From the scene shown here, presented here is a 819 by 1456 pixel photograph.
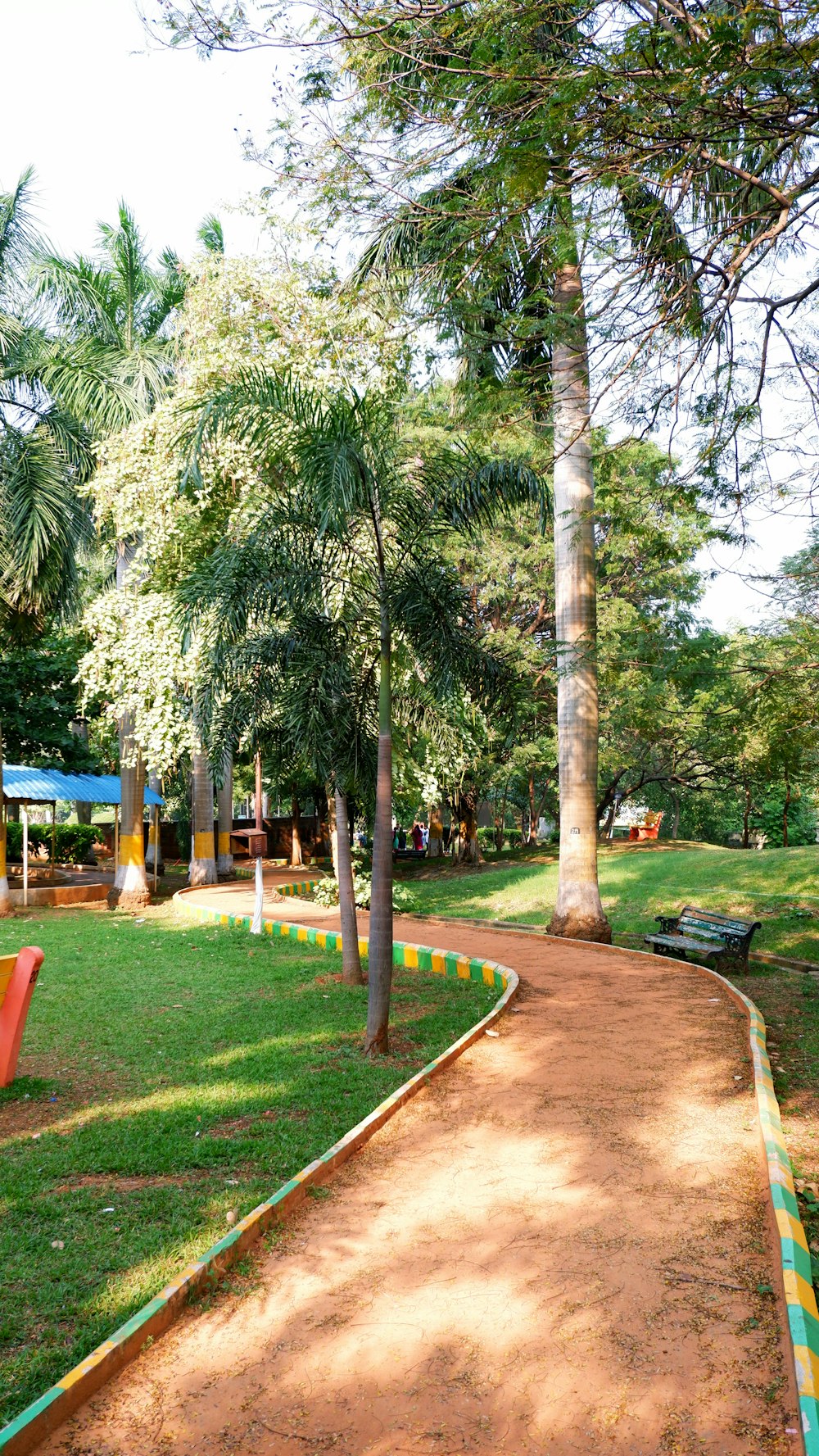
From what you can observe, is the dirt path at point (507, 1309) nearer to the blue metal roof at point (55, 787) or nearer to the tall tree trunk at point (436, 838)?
the blue metal roof at point (55, 787)

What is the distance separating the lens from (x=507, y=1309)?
3865 mm

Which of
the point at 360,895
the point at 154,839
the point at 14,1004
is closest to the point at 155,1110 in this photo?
the point at 14,1004

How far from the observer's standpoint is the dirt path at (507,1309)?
316cm

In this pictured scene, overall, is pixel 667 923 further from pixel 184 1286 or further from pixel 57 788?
pixel 57 788

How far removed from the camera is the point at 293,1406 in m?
3.29

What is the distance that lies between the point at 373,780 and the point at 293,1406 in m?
5.76

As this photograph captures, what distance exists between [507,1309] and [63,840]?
30301mm

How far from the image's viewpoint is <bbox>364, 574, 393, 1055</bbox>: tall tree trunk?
757cm

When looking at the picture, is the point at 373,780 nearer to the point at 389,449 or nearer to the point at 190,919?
the point at 389,449

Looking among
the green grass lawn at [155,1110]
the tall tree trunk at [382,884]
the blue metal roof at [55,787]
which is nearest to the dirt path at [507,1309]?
the green grass lawn at [155,1110]

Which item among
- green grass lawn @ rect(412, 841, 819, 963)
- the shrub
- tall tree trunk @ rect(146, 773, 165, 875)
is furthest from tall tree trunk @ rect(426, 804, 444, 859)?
the shrub

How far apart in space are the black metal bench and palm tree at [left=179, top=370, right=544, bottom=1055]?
5206 millimetres

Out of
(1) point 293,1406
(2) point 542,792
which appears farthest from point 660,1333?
(2) point 542,792

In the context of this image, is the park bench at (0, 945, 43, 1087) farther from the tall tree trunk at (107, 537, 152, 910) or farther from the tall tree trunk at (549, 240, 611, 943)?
the tall tree trunk at (107, 537, 152, 910)
